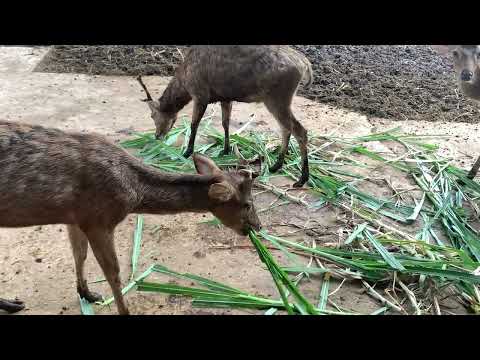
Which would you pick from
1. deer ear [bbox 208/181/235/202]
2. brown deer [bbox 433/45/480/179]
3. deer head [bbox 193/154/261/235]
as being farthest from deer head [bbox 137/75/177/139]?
brown deer [bbox 433/45/480/179]

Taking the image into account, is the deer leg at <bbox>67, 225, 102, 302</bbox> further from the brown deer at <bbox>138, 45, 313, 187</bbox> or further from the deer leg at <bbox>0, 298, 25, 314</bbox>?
the brown deer at <bbox>138, 45, 313, 187</bbox>

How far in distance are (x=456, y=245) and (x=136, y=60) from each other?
545cm

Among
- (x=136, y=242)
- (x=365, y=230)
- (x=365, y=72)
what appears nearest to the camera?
(x=136, y=242)

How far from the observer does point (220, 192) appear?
340 cm

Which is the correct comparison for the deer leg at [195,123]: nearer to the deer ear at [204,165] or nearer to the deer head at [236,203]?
the deer ear at [204,165]

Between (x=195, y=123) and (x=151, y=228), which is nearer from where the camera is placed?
(x=151, y=228)

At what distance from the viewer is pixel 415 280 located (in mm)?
3951

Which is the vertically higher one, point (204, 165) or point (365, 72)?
point (204, 165)

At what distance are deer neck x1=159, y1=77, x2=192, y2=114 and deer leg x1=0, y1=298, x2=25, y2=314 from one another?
308 centimetres

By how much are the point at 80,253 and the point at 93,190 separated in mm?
577

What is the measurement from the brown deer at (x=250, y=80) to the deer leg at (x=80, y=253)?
2309 mm

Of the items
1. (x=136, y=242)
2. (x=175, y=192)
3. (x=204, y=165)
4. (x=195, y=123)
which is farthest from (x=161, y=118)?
(x=175, y=192)

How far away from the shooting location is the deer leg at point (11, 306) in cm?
343

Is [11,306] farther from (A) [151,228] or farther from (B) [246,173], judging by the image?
(B) [246,173]
